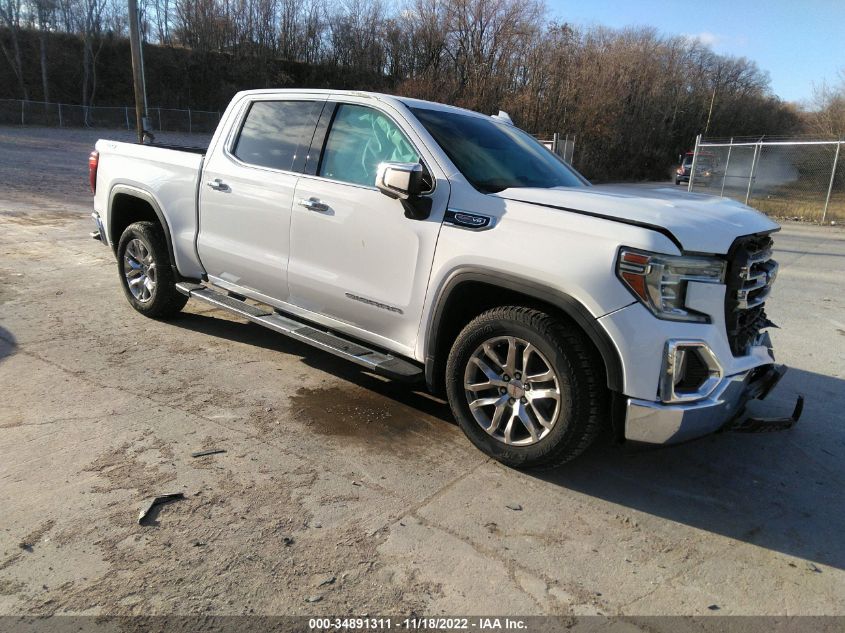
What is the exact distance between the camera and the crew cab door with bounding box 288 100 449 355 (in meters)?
3.66

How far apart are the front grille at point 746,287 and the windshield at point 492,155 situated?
4.24 feet

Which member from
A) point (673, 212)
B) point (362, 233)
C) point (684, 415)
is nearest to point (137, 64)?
point (362, 233)

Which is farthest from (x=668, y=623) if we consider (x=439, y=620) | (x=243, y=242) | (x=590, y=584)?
(x=243, y=242)

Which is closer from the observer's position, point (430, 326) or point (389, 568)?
point (389, 568)

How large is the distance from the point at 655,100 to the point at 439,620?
46.4 meters

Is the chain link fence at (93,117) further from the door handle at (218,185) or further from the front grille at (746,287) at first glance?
the front grille at (746,287)

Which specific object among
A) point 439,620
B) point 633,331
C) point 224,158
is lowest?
point 439,620

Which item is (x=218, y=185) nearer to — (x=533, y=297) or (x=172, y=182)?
(x=172, y=182)

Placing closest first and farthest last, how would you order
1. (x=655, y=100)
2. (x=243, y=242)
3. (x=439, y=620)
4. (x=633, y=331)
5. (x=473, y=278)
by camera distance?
(x=439, y=620) → (x=633, y=331) → (x=473, y=278) → (x=243, y=242) → (x=655, y=100)

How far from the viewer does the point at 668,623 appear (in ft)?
7.92

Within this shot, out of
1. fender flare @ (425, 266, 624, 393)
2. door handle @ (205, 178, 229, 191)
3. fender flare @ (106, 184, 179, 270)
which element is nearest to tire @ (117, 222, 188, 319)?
fender flare @ (106, 184, 179, 270)

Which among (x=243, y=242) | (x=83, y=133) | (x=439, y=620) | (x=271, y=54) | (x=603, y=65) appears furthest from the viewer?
(x=271, y=54)

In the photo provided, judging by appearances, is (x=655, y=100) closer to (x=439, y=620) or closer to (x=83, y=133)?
(x=83, y=133)

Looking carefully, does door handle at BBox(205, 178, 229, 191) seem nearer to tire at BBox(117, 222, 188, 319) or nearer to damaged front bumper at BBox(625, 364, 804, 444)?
tire at BBox(117, 222, 188, 319)
